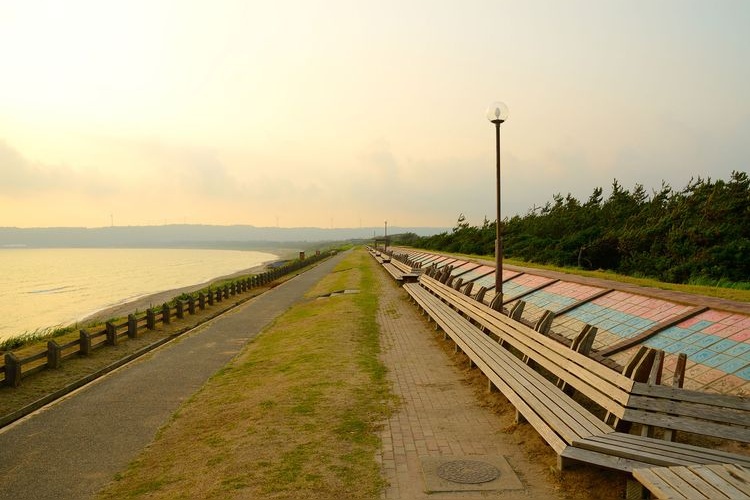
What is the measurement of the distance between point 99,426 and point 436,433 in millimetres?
4865

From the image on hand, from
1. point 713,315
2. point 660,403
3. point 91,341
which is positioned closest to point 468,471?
point 660,403

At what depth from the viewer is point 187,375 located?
10789 millimetres

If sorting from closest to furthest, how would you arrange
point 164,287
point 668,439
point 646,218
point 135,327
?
point 668,439 → point 135,327 → point 646,218 → point 164,287

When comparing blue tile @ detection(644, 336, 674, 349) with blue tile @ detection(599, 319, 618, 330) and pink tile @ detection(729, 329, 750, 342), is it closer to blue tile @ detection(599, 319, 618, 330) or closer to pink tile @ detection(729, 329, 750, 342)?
pink tile @ detection(729, 329, 750, 342)

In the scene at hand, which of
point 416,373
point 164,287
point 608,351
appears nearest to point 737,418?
point 608,351

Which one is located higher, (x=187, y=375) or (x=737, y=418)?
(x=737, y=418)

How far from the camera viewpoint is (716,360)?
6.45 m

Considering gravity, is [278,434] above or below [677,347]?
below

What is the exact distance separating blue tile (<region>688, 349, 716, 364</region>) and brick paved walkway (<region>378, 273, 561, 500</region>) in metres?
2.60

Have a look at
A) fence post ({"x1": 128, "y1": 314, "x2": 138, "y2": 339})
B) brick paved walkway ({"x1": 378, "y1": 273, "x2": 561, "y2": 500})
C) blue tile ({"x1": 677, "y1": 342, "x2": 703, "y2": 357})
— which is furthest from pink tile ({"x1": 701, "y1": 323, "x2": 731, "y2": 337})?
fence post ({"x1": 128, "y1": 314, "x2": 138, "y2": 339})

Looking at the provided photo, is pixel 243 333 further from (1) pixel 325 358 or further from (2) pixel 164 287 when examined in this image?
(2) pixel 164 287

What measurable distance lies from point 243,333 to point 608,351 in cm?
1140

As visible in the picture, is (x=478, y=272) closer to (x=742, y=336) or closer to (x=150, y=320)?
(x=150, y=320)

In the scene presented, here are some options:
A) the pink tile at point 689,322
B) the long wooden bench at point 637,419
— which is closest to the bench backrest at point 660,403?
the long wooden bench at point 637,419
